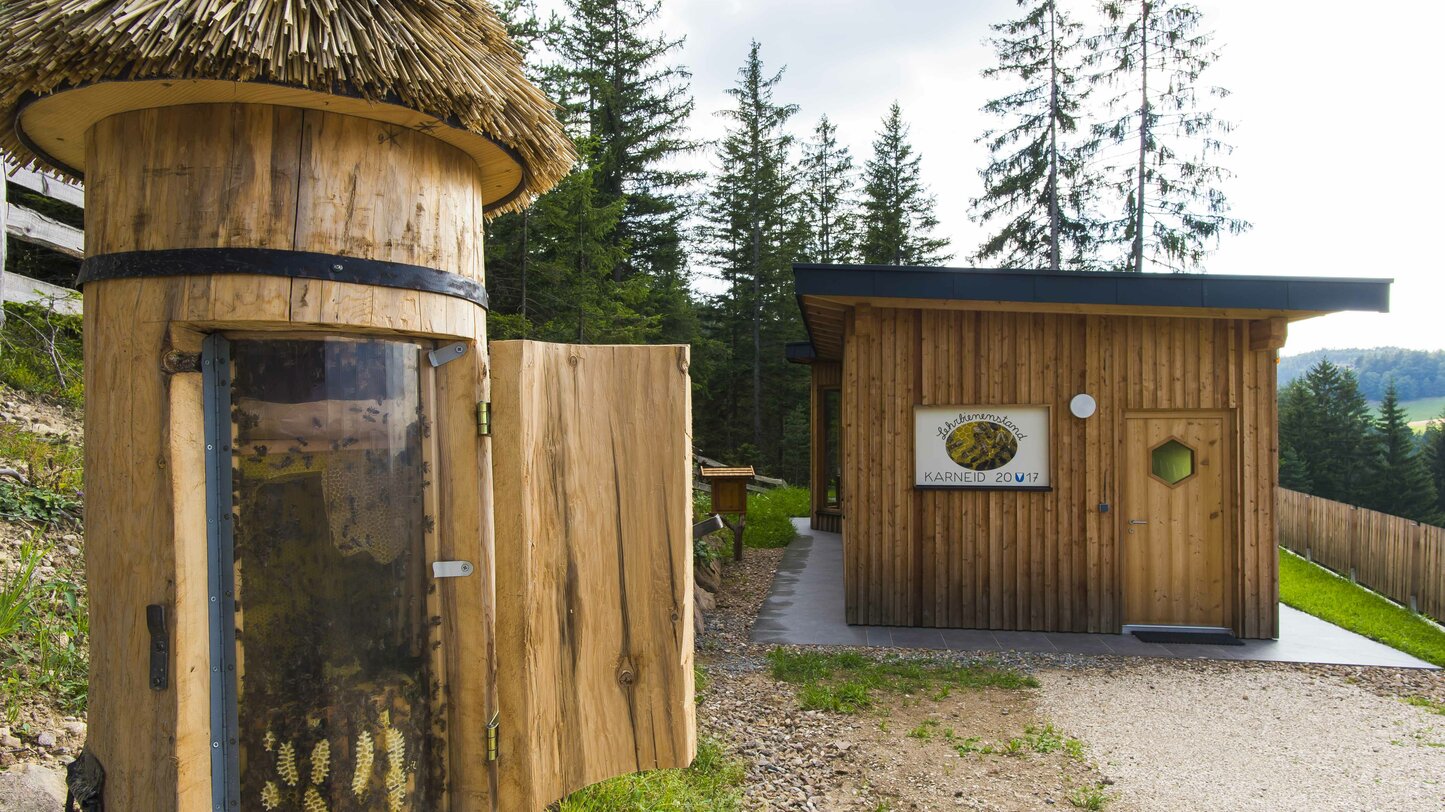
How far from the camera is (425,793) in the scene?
5.93ft

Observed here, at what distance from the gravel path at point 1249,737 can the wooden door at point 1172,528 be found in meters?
0.94

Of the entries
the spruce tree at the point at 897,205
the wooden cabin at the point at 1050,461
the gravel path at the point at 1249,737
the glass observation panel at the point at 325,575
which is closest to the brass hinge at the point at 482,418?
the glass observation panel at the point at 325,575

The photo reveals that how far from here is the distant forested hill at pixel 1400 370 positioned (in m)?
109

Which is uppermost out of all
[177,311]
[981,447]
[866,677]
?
[177,311]

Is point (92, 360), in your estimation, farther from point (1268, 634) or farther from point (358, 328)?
point (1268, 634)

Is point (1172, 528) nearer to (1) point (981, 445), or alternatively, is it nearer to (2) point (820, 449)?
(1) point (981, 445)

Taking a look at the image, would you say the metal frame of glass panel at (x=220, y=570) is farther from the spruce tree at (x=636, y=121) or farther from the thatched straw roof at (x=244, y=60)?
the spruce tree at (x=636, y=121)

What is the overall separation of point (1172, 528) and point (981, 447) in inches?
71.3

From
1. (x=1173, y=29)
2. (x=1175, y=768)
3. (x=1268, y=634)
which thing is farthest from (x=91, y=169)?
(x=1173, y=29)

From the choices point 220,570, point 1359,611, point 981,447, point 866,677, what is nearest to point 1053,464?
point 981,447

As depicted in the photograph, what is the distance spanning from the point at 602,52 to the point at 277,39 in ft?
74.2

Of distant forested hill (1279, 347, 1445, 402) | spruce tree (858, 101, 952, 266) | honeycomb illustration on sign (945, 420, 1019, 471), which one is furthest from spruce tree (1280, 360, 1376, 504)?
distant forested hill (1279, 347, 1445, 402)

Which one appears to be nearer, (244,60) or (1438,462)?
(244,60)

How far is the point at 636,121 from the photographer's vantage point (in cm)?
2247
